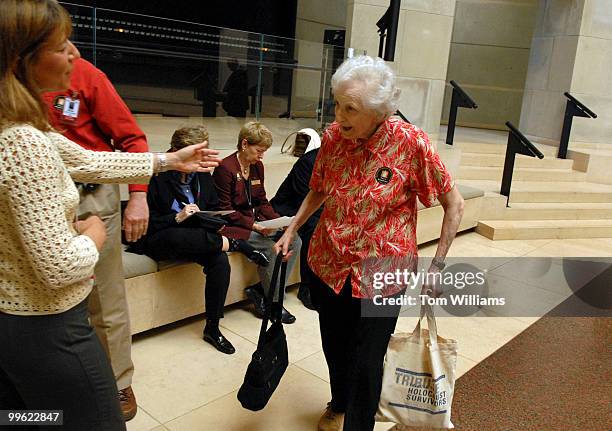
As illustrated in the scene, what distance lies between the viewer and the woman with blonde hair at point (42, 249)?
1.17 metres

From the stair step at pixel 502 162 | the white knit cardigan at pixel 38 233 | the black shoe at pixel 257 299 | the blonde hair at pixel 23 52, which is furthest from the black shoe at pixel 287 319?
the stair step at pixel 502 162

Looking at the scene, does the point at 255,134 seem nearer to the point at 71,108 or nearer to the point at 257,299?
the point at 257,299

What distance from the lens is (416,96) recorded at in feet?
26.7

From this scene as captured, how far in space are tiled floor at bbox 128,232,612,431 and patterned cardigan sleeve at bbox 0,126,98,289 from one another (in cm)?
153

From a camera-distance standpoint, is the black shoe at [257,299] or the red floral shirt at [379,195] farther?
the black shoe at [257,299]

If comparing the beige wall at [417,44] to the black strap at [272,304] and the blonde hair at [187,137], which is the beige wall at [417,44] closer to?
the blonde hair at [187,137]

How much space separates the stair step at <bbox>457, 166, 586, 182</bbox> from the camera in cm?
790

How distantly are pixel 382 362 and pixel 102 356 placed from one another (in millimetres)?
1183

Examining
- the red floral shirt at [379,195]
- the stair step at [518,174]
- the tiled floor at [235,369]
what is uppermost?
the red floral shirt at [379,195]

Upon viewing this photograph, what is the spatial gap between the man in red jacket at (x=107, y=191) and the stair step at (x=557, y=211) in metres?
5.42

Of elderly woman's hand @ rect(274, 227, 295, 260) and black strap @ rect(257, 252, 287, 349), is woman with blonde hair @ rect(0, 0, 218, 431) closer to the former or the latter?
black strap @ rect(257, 252, 287, 349)

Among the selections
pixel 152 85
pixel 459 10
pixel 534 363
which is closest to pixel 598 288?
pixel 534 363

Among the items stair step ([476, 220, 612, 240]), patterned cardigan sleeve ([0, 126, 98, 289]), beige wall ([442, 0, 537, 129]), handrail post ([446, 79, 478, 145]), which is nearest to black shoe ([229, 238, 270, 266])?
patterned cardigan sleeve ([0, 126, 98, 289])

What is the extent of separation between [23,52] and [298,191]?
282 cm
